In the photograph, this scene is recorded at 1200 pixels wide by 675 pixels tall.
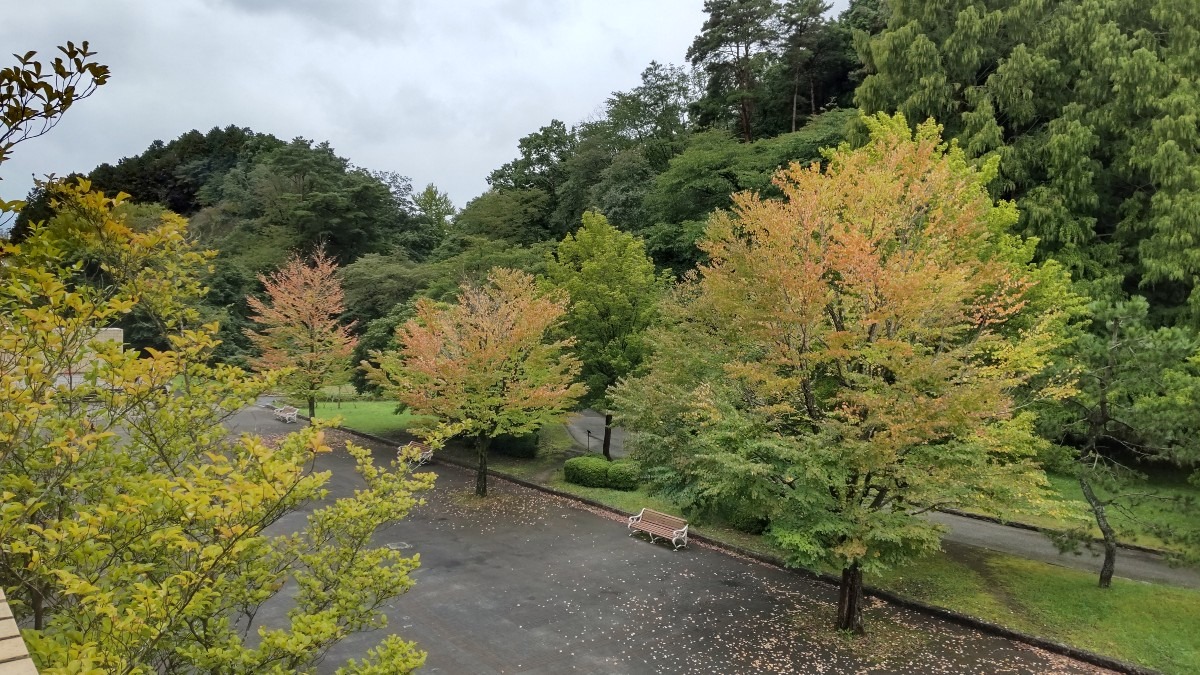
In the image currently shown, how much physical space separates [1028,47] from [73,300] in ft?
88.0

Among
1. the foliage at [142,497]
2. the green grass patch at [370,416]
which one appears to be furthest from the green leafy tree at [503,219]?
the foliage at [142,497]

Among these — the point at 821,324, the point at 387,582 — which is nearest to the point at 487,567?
the point at 821,324

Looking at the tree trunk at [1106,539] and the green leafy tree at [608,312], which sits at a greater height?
the green leafy tree at [608,312]

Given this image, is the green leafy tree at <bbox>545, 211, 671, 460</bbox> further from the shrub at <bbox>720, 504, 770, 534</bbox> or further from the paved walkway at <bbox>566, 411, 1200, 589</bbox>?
the paved walkway at <bbox>566, 411, 1200, 589</bbox>

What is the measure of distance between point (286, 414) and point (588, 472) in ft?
60.5

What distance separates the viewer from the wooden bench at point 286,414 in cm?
3136

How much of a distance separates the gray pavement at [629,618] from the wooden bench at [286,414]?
18218 mm

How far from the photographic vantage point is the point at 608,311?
890 inches

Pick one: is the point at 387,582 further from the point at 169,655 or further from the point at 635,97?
the point at 635,97

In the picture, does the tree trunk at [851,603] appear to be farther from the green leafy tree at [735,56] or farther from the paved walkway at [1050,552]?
the green leafy tree at [735,56]

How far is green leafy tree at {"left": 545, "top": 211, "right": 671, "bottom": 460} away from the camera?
2214 centimetres

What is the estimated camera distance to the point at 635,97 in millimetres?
43250

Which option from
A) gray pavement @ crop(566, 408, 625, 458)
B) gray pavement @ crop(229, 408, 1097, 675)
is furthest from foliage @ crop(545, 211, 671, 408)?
gray pavement @ crop(229, 408, 1097, 675)

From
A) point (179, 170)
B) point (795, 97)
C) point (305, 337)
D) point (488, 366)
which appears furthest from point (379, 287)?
point (179, 170)
